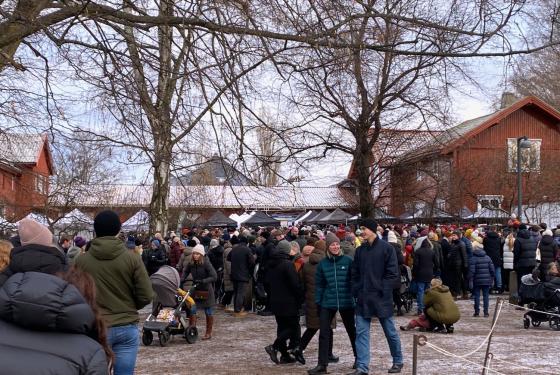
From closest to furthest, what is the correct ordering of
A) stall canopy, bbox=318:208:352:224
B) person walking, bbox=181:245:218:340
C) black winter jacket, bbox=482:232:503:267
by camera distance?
1. person walking, bbox=181:245:218:340
2. black winter jacket, bbox=482:232:503:267
3. stall canopy, bbox=318:208:352:224

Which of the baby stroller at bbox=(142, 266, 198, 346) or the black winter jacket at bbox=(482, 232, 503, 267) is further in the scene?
the black winter jacket at bbox=(482, 232, 503, 267)

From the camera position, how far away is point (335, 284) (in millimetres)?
10336

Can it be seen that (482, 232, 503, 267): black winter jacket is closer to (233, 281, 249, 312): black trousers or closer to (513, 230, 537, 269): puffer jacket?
(513, 230, 537, 269): puffer jacket

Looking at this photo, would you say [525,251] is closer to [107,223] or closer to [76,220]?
[76,220]

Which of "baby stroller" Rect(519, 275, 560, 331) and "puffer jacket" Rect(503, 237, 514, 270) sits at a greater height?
"puffer jacket" Rect(503, 237, 514, 270)

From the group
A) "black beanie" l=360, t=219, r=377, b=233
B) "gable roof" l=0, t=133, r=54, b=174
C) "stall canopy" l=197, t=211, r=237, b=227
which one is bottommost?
"black beanie" l=360, t=219, r=377, b=233

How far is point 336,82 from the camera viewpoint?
28.0ft

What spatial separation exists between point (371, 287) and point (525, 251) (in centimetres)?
1033

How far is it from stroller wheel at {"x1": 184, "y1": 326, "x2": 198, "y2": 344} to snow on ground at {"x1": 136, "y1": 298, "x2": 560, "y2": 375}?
0.37 feet

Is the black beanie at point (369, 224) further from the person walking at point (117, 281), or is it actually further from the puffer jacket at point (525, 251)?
the puffer jacket at point (525, 251)

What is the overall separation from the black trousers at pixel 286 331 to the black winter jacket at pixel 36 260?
6.72 meters

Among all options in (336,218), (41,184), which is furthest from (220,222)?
(41,184)

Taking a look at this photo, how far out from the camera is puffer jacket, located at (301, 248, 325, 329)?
11.2 metres

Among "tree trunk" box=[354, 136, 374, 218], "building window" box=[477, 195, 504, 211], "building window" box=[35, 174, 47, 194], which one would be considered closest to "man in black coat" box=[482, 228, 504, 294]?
"tree trunk" box=[354, 136, 374, 218]
